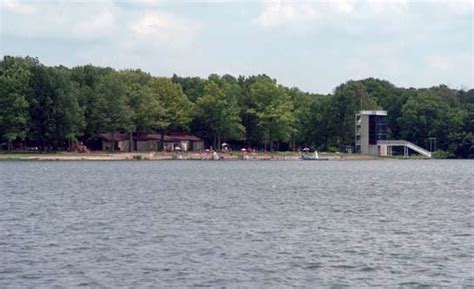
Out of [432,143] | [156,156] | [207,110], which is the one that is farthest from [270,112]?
[432,143]

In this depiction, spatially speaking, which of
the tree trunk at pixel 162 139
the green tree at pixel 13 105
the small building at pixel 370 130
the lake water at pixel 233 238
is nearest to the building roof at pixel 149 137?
the tree trunk at pixel 162 139

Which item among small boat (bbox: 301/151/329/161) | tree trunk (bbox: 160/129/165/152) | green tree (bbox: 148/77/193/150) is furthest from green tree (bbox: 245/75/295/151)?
tree trunk (bbox: 160/129/165/152)

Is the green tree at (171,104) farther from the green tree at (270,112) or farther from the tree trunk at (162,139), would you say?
the green tree at (270,112)

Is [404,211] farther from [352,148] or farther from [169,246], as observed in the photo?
[352,148]

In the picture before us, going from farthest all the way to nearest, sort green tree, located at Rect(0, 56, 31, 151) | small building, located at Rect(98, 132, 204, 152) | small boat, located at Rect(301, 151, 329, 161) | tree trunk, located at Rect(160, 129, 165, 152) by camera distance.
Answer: small boat, located at Rect(301, 151, 329, 161) → tree trunk, located at Rect(160, 129, 165, 152) → small building, located at Rect(98, 132, 204, 152) → green tree, located at Rect(0, 56, 31, 151)

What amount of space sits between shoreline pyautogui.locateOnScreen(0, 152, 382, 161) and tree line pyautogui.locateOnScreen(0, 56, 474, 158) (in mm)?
2722

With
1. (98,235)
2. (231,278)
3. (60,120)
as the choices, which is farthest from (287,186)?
(60,120)

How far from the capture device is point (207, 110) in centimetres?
15738

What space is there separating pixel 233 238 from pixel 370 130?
13057 centimetres

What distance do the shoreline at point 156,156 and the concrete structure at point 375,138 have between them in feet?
7.14

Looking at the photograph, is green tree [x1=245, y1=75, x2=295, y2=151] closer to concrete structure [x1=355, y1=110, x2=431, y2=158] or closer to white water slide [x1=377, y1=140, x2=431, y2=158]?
concrete structure [x1=355, y1=110, x2=431, y2=158]

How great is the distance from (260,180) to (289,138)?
265ft

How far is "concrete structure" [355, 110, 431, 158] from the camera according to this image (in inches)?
6501

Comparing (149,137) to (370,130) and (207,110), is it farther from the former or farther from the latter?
(370,130)
